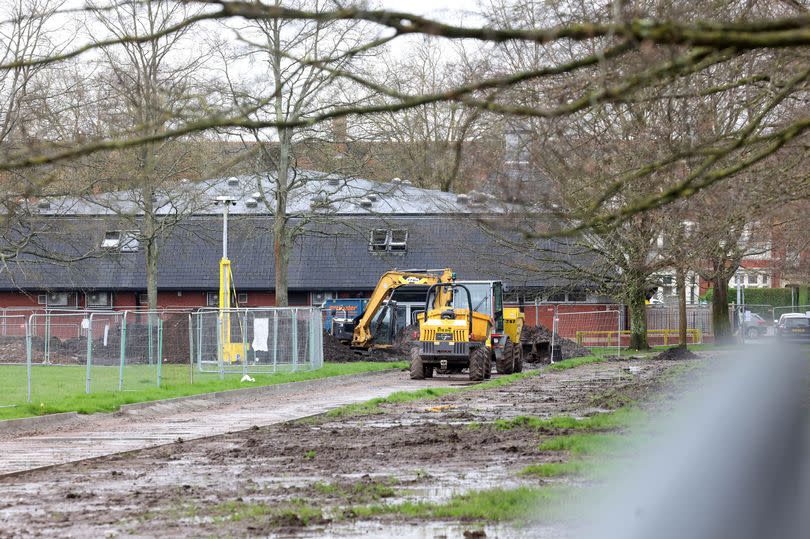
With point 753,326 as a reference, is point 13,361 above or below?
below

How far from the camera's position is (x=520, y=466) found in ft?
41.6

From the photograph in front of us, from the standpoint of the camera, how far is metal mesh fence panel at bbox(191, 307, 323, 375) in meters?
30.4

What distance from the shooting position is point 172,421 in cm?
2086

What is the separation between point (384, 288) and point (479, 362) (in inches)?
374

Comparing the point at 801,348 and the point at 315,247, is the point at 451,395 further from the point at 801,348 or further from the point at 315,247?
the point at 315,247

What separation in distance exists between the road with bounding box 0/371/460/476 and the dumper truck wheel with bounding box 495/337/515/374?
14.2 ft

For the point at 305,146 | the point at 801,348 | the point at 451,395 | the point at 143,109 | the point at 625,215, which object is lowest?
the point at 451,395

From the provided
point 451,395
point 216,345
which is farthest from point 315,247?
point 451,395

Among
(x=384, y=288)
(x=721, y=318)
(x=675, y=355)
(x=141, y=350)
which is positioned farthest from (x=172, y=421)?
(x=721, y=318)

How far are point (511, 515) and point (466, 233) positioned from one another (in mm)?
41413

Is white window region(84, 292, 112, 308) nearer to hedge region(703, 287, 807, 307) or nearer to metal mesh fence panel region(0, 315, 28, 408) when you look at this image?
metal mesh fence panel region(0, 315, 28, 408)

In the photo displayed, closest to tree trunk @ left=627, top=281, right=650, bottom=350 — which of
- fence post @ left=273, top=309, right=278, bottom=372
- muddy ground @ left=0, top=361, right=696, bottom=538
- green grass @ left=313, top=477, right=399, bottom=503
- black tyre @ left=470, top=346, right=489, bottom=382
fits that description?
black tyre @ left=470, top=346, right=489, bottom=382

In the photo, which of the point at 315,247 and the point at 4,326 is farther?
the point at 315,247

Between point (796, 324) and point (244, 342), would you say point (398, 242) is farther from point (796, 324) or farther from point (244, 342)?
point (244, 342)
